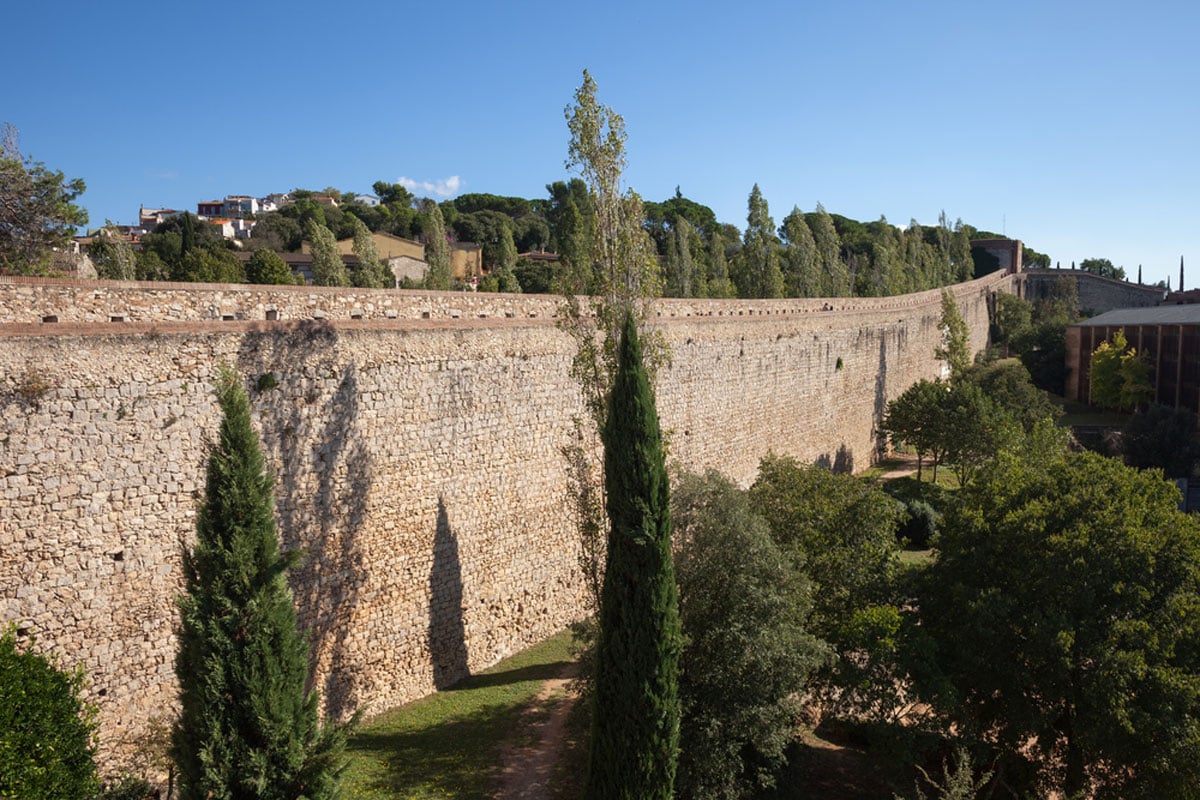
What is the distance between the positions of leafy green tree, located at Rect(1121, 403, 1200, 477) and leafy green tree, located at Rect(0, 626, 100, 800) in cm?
3381

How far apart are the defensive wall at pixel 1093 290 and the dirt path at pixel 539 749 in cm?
8020

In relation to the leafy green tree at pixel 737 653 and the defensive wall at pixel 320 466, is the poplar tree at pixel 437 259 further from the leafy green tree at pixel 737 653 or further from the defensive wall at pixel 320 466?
the leafy green tree at pixel 737 653

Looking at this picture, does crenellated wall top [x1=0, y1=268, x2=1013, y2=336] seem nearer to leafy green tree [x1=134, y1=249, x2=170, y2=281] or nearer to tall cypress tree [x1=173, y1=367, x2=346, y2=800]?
tall cypress tree [x1=173, y1=367, x2=346, y2=800]

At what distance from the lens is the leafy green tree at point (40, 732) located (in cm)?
713

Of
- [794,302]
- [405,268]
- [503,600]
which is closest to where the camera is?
[503,600]

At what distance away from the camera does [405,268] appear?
40.3 metres

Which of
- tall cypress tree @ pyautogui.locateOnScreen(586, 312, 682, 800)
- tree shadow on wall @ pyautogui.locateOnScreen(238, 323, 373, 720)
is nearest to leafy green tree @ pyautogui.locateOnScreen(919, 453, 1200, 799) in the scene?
tall cypress tree @ pyautogui.locateOnScreen(586, 312, 682, 800)

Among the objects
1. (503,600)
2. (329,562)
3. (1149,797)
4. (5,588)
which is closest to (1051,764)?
(1149,797)

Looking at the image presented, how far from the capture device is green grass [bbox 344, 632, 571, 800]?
10.3m

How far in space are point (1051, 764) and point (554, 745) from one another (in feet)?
24.8

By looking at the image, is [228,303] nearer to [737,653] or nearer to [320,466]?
[320,466]

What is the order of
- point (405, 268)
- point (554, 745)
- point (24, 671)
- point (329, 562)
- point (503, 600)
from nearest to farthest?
point (24, 671) → point (329, 562) → point (554, 745) → point (503, 600) → point (405, 268)

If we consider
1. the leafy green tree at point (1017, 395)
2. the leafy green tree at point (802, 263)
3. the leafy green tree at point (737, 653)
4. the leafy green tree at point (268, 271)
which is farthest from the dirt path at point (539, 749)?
the leafy green tree at point (802, 263)

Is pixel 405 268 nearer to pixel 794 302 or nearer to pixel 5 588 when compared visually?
pixel 794 302
